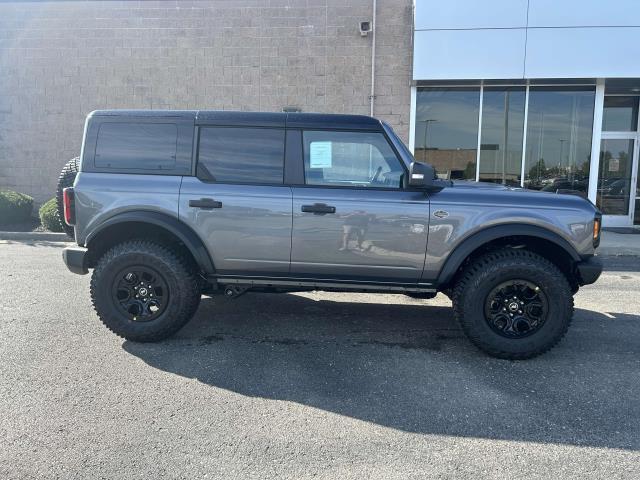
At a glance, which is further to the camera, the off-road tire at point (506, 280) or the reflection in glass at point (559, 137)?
the reflection in glass at point (559, 137)

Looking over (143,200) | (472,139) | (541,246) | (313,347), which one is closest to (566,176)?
(472,139)

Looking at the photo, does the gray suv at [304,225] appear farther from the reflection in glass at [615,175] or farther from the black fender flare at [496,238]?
the reflection in glass at [615,175]

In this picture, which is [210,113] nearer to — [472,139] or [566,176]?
[472,139]

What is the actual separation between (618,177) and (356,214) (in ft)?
36.0

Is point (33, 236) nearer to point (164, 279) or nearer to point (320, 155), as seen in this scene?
point (164, 279)

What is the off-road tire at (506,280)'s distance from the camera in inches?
153

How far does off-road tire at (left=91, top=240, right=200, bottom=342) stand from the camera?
415cm

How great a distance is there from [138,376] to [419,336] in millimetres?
2520

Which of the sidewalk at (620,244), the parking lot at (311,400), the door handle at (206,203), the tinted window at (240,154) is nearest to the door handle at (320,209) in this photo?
the tinted window at (240,154)

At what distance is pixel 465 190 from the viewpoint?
13.5ft

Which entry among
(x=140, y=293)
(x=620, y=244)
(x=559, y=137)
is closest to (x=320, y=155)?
(x=140, y=293)

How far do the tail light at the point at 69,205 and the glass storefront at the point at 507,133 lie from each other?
29.4ft

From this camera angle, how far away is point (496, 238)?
3980 millimetres

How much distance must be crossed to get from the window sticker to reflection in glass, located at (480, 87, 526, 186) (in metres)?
8.55
